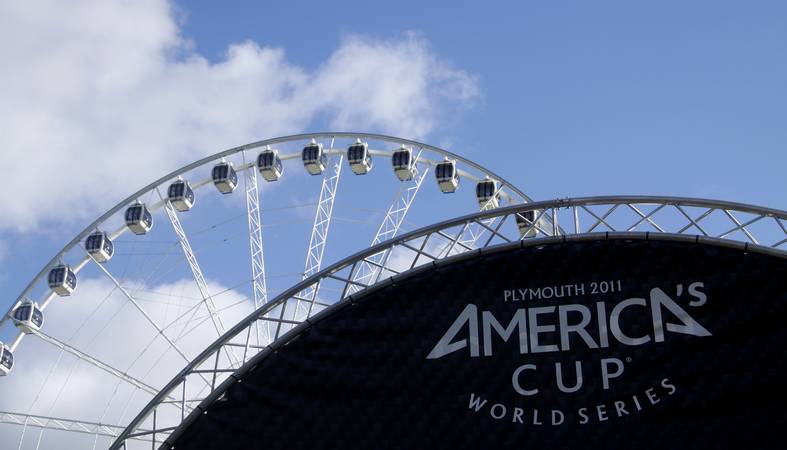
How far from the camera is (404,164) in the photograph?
28.4 metres

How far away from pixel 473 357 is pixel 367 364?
1.81 m

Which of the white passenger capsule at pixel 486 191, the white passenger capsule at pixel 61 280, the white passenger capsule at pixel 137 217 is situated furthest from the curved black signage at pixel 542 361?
the white passenger capsule at pixel 61 280

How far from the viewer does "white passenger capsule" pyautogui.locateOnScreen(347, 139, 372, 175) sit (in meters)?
28.7

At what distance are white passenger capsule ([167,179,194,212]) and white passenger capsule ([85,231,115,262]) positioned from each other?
202cm

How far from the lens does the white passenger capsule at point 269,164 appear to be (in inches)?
1144

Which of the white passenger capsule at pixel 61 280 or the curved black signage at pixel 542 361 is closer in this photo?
the curved black signage at pixel 542 361

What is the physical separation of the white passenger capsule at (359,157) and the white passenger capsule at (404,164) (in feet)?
2.42

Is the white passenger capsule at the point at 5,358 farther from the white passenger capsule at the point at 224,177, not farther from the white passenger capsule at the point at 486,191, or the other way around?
the white passenger capsule at the point at 486,191

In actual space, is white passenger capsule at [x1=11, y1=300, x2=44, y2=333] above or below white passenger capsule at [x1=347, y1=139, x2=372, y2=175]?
below

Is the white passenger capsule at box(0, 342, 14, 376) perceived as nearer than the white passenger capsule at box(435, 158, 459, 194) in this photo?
No

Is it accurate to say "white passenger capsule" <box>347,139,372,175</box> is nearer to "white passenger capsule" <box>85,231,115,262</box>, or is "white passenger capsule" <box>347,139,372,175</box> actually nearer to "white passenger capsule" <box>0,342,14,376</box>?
"white passenger capsule" <box>85,231,115,262</box>

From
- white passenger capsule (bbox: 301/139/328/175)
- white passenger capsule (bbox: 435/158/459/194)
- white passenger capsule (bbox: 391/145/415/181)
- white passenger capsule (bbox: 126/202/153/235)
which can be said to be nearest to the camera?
white passenger capsule (bbox: 435/158/459/194)

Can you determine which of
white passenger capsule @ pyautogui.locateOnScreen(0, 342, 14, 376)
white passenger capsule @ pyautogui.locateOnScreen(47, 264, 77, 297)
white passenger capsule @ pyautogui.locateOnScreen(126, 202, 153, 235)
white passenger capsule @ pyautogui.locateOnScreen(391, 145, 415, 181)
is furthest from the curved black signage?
white passenger capsule @ pyautogui.locateOnScreen(0, 342, 14, 376)

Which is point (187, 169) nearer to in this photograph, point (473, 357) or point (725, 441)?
point (473, 357)
